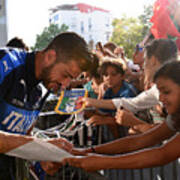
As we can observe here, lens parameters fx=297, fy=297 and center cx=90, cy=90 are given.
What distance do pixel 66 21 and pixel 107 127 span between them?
7804 centimetres

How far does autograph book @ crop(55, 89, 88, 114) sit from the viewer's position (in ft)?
11.9

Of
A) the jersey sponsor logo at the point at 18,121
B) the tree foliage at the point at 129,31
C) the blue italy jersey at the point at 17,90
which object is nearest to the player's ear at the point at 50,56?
the blue italy jersey at the point at 17,90

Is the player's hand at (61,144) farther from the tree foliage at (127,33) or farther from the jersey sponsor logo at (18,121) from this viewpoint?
the tree foliage at (127,33)

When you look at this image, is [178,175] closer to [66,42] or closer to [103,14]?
[66,42]

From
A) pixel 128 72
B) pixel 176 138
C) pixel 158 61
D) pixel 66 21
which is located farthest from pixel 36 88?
pixel 66 21

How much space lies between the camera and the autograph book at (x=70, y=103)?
3615 millimetres

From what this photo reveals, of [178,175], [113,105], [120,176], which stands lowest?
[120,176]

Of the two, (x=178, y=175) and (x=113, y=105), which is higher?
(x=113, y=105)

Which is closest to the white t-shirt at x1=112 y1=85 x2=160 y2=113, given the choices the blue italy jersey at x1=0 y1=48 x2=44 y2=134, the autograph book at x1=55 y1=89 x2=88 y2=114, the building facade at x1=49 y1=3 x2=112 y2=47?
the autograph book at x1=55 y1=89 x2=88 y2=114

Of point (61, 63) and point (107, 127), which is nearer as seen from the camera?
point (61, 63)

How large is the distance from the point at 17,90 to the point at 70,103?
175cm

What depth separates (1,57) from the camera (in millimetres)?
1886

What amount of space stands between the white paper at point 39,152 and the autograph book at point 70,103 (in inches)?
61.5

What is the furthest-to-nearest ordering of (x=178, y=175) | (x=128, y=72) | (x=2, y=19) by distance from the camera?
1. (x=2, y=19)
2. (x=128, y=72)
3. (x=178, y=175)
